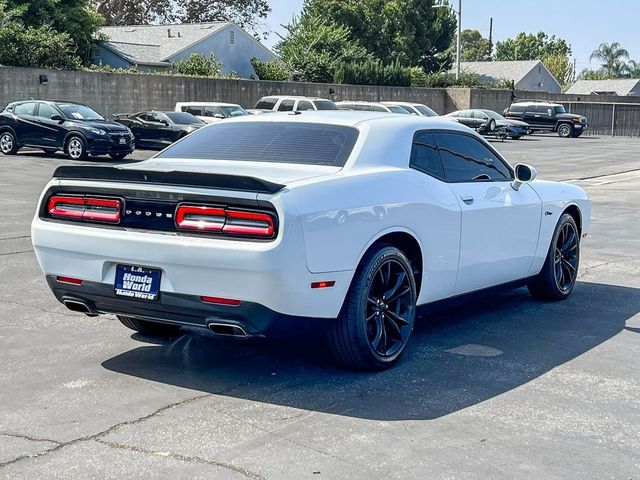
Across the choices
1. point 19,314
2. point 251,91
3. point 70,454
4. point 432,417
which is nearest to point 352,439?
point 432,417

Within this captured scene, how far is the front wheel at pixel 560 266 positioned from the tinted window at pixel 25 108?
20305 mm

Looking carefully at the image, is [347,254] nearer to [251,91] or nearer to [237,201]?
[237,201]

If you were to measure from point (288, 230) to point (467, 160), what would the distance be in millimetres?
2420

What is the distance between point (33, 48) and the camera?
34250 millimetres

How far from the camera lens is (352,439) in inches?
183

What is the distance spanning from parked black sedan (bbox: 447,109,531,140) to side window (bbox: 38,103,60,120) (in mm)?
22584

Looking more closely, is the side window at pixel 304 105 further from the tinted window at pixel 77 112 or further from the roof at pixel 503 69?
the roof at pixel 503 69

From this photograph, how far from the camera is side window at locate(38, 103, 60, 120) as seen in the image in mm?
25391

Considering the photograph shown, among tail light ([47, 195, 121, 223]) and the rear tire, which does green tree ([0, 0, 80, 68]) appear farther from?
tail light ([47, 195, 121, 223])

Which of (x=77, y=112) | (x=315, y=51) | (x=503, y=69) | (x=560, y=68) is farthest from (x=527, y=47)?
(x=77, y=112)

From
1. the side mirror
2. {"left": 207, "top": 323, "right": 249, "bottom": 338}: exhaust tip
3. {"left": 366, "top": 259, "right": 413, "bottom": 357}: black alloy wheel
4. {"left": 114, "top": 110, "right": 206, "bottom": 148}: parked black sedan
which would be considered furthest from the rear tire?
{"left": 114, "top": 110, "right": 206, "bottom": 148}: parked black sedan

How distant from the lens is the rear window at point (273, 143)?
20.2 ft

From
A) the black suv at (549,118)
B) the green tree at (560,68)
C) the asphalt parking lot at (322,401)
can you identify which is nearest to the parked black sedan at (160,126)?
the asphalt parking lot at (322,401)

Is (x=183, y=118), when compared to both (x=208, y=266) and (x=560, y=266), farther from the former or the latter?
(x=208, y=266)
